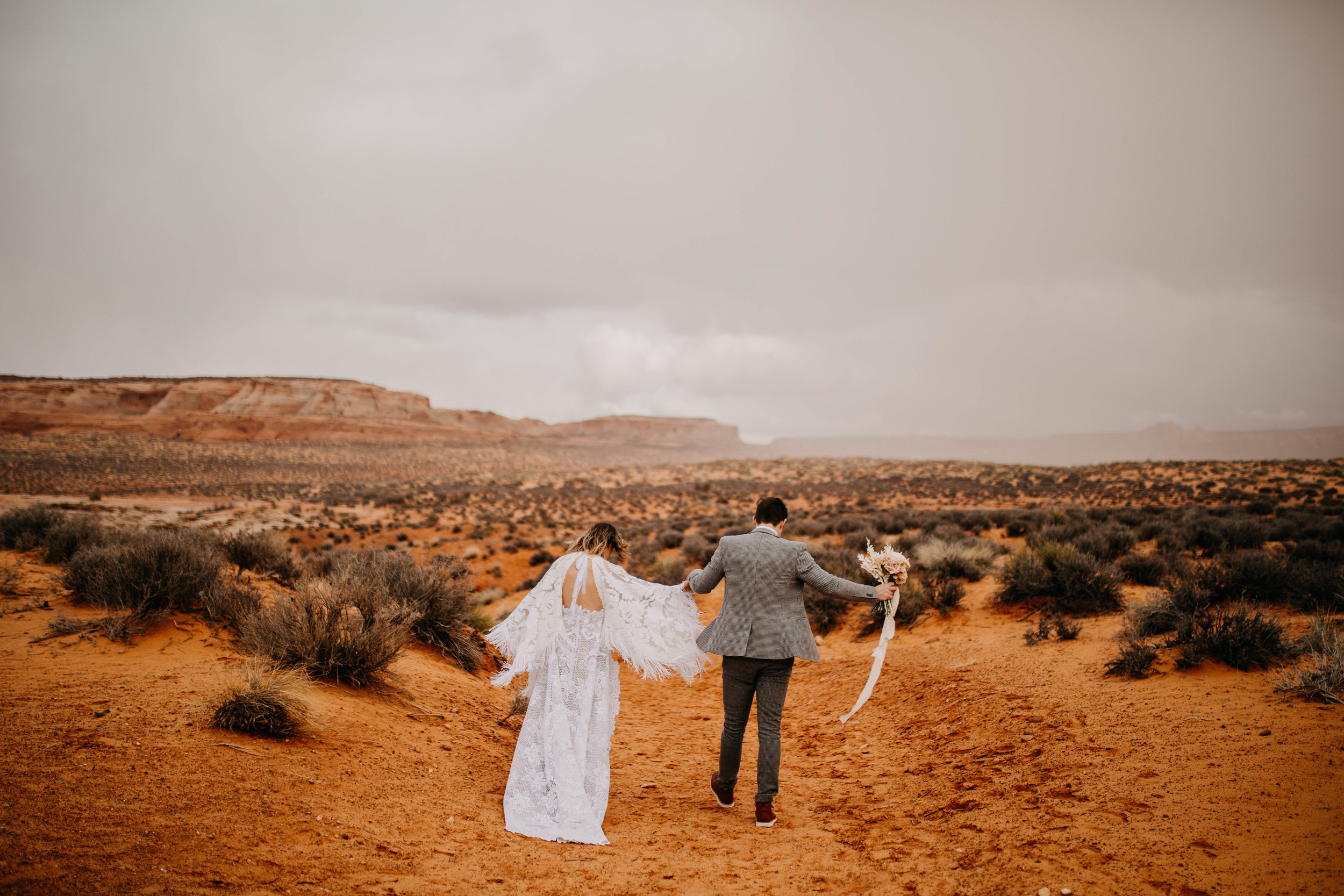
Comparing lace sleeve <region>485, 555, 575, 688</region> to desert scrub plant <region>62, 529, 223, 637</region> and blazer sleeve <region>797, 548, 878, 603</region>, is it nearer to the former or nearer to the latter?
blazer sleeve <region>797, 548, 878, 603</region>

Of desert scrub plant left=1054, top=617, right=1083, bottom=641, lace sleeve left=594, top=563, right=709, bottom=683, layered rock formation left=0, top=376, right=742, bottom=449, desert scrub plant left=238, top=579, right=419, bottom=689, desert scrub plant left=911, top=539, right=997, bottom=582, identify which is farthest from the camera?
layered rock formation left=0, top=376, right=742, bottom=449

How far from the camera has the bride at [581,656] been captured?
4715 mm

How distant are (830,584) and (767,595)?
46 cm

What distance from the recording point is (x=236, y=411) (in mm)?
99875

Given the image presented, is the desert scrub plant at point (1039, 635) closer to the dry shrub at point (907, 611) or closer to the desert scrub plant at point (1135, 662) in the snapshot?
the desert scrub plant at point (1135, 662)

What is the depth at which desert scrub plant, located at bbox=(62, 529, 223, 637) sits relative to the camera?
266 inches

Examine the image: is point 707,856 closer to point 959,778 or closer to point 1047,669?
point 959,778

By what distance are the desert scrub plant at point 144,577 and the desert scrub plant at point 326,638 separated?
107 cm

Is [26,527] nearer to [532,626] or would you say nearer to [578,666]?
[532,626]

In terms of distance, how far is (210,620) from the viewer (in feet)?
23.2

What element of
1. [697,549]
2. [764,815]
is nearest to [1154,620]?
[764,815]

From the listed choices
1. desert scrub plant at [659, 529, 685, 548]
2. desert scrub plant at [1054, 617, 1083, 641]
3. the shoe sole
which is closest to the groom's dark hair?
the shoe sole

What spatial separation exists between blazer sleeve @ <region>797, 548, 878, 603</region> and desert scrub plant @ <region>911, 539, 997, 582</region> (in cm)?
745

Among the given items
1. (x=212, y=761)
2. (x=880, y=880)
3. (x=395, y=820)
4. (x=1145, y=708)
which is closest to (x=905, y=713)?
(x=1145, y=708)
